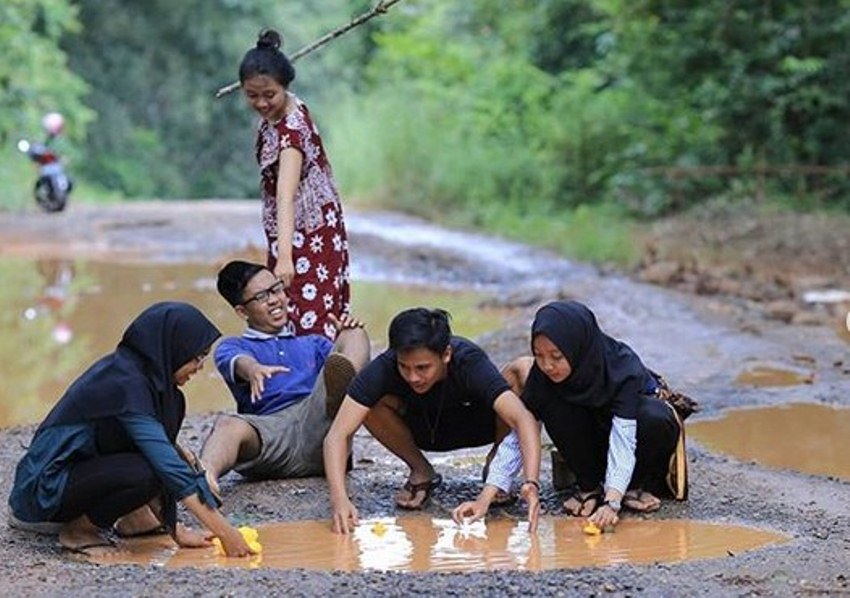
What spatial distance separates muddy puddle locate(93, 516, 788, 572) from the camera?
5.24 metres

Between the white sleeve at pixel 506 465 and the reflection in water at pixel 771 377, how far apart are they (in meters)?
3.30

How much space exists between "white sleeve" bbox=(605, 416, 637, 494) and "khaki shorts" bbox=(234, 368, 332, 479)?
1.20 metres

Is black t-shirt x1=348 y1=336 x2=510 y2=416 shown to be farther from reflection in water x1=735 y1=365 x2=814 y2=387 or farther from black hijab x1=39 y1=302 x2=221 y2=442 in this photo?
reflection in water x1=735 y1=365 x2=814 y2=387

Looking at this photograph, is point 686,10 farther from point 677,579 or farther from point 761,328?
point 677,579

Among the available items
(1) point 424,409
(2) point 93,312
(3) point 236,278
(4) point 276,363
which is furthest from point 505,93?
(1) point 424,409

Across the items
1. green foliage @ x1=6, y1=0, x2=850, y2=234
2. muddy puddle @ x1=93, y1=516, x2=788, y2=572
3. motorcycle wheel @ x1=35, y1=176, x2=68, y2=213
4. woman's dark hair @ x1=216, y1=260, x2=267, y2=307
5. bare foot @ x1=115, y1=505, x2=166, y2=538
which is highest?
green foliage @ x1=6, y1=0, x2=850, y2=234

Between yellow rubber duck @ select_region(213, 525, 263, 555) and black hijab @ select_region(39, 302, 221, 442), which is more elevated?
black hijab @ select_region(39, 302, 221, 442)

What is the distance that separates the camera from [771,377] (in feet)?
29.6

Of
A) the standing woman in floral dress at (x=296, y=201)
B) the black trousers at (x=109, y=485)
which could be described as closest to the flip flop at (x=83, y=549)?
the black trousers at (x=109, y=485)

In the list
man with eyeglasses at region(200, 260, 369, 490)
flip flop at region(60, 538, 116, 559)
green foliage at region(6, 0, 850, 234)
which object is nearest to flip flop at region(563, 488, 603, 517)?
man with eyeglasses at region(200, 260, 369, 490)

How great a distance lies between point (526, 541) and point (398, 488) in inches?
37.3

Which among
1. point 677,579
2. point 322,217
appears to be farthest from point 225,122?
point 677,579

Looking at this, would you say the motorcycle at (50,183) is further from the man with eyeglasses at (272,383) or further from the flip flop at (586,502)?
the flip flop at (586,502)

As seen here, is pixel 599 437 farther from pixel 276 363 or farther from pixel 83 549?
pixel 83 549
